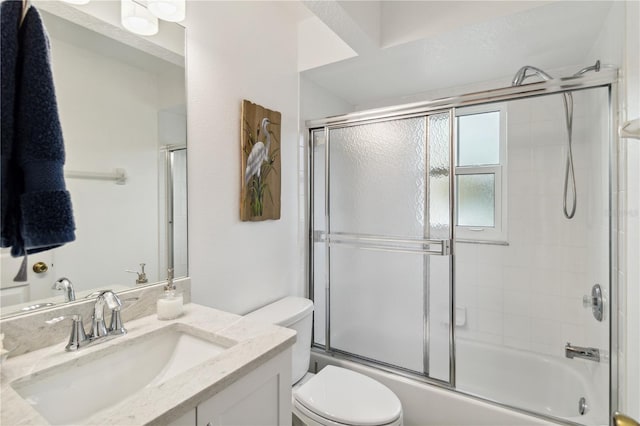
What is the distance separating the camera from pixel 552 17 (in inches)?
57.8

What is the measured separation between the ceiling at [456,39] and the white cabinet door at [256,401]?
1506 mm

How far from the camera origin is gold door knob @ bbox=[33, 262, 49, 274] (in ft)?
3.04

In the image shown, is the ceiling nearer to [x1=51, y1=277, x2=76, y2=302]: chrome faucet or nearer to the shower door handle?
the shower door handle

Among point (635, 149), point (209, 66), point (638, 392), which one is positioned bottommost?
point (638, 392)

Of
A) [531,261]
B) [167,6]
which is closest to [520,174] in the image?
[531,261]

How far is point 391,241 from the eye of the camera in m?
1.89

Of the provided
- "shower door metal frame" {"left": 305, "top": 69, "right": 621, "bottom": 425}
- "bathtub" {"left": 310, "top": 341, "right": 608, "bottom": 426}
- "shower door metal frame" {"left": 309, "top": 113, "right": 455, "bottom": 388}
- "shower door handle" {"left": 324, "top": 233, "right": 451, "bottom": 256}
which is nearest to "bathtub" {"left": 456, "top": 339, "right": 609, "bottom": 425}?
"bathtub" {"left": 310, "top": 341, "right": 608, "bottom": 426}

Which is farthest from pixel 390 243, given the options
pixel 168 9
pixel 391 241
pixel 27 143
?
pixel 27 143

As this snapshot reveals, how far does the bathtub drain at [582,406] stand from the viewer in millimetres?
1663

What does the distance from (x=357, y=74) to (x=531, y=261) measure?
1707 millimetres

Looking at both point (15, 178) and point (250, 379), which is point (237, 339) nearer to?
point (250, 379)

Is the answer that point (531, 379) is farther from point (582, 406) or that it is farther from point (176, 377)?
point (176, 377)

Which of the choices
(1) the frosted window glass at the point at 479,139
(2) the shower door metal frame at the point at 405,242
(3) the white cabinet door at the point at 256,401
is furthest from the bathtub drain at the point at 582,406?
(3) the white cabinet door at the point at 256,401

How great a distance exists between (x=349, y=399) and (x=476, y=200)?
1631mm
